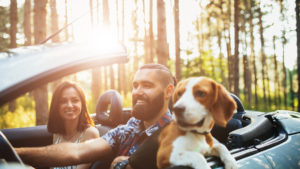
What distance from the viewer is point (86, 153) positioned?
7.61 feet

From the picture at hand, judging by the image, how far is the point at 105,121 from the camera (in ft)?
12.8

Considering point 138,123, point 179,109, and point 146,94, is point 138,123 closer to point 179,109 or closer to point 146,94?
point 146,94

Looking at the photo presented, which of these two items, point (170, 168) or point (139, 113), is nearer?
point (170, 168)

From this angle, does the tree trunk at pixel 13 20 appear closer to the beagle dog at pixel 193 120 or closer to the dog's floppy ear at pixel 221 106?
the beagle dog at pixel 193 120

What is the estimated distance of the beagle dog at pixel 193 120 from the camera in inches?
63.3

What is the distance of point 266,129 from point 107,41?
221 cm

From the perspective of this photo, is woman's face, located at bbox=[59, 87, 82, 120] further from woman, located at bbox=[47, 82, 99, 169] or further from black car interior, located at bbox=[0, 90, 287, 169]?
black car interior, located at bbox=[0, 90, 287, 169]

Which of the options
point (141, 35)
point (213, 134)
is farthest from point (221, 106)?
point (141, 35)

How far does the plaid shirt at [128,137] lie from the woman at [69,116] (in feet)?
1.59

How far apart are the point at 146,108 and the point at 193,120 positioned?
889mm

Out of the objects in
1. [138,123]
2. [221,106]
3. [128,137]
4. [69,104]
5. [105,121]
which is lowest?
[105,121]

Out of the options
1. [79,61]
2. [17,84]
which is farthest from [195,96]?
[17,84]

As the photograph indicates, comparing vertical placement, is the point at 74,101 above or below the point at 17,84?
below

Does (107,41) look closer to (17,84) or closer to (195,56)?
(17,84)
